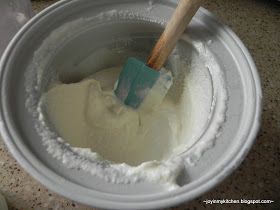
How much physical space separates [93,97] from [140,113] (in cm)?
10

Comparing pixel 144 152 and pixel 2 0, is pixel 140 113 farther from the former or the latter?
pixel 2 0

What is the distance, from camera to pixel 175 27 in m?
0.60

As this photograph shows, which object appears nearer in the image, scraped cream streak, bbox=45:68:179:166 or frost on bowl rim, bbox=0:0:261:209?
frost on bowl rim, bbox=0:0:261:209

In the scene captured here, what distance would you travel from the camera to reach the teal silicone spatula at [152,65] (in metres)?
0.59

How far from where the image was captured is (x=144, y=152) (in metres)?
0.66

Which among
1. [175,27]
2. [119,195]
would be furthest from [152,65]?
[119,195]

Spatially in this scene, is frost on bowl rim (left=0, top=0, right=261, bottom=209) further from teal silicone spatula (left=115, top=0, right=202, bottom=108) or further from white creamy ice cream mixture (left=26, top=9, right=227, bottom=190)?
teal silicone spatula (left=115, top=0, right=202, bottom=108)

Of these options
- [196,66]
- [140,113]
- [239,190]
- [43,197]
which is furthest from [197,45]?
[43,197]

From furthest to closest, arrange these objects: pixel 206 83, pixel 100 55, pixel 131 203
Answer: pixel 100 55 → pixel 206 83 → pixel 131 203

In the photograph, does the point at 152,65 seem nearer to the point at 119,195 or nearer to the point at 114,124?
the point at 114,124

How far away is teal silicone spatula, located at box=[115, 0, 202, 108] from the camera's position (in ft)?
1.93

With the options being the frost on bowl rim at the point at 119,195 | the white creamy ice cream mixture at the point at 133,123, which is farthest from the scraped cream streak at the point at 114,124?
the frost on bowl rim at the point at 119,195

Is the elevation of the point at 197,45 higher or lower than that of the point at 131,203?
higher

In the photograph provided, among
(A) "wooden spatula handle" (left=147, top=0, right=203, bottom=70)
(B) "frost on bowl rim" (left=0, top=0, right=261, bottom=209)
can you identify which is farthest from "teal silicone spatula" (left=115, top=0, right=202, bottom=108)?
Answer: (B) "frost on bowl rim" (left=0, top=0, right=261, bottom=209)
